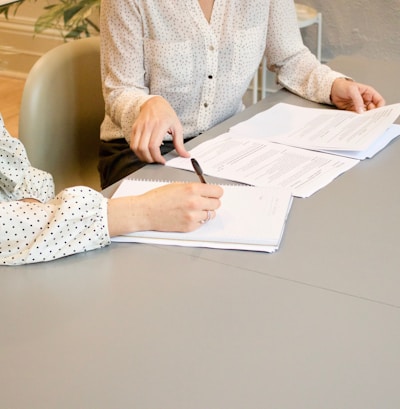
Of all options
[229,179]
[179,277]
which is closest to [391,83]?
[229,179]

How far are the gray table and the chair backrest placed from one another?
664 mm

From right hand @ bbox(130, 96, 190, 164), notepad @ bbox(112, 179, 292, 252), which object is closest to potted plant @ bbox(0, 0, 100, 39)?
right hand @ bbox(130, 96, 190, 164)

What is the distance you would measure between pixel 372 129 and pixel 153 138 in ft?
1.58

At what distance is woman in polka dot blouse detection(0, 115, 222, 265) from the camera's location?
963 mm

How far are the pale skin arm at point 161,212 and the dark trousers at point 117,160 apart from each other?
48 cm

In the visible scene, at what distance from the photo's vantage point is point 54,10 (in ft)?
10.4

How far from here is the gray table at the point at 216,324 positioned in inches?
28.0

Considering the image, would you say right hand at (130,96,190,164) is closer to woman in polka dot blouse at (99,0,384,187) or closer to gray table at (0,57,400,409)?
woman in polka dot blouse at (99,0,384,187)

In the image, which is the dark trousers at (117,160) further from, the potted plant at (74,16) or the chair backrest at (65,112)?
the potted plant at (74,16)

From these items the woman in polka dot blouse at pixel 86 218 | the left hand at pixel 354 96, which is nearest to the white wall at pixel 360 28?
the left hand at pixel 354 96

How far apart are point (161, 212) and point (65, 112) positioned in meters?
0.71

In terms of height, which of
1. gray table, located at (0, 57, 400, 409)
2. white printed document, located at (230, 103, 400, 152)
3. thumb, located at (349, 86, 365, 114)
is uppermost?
thumb, located at (349, 86, 365, 114)

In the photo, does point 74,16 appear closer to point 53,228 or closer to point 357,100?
point 357,100

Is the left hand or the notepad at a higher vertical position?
the left hand
